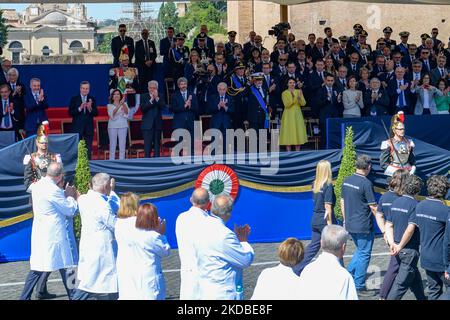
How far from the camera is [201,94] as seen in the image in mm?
19125

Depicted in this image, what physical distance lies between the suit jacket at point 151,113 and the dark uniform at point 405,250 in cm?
850

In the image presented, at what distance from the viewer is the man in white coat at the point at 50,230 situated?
10742 mm

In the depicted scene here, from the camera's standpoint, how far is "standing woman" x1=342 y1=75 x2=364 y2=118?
19.3 metres

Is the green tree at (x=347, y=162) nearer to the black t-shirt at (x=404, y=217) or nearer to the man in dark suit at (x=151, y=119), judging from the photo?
the man in dark suit at (x=151, y=119)

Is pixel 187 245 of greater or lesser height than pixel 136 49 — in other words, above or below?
below

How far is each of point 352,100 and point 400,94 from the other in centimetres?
130

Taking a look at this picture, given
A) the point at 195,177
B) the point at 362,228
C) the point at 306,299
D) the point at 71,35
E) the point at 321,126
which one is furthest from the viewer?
the point at 71,35

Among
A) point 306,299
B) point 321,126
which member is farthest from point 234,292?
point 321,126

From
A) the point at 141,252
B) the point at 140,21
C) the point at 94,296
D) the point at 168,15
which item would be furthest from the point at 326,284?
the point at 168,15

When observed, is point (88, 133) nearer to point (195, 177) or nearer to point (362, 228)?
point (195, 177)

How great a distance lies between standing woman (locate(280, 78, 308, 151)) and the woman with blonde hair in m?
7.12

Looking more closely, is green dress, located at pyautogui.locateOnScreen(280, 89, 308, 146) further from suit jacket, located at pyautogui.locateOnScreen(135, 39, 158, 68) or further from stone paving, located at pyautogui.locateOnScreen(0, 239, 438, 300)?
stone paving, located at pyautogui.locateOnScreen(0, 239, 438, 300)

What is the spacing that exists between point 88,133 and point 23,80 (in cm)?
542

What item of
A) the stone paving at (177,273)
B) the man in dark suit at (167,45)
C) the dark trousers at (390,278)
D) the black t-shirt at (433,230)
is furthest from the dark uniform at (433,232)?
the man in dark suit at (167,45)
